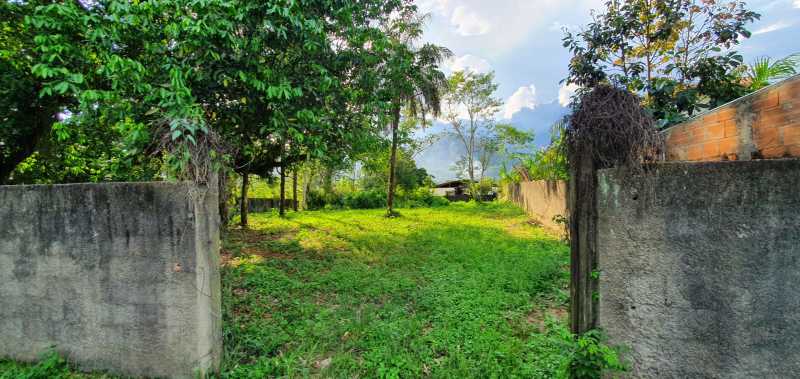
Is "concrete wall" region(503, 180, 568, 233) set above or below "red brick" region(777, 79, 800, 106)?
below

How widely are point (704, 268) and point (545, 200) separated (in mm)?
8097

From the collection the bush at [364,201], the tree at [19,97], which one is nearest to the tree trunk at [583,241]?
the tree at [19,97]

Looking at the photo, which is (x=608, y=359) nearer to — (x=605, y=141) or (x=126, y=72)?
(x=605, y=141)

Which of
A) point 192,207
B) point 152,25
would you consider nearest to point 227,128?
point 152,25

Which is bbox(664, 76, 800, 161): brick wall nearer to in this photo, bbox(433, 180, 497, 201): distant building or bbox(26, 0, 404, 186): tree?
bbox(26, 0, 404, 186): tree

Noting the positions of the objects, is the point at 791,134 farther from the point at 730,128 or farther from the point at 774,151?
the point at 730,128

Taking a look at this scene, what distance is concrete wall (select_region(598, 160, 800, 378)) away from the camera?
199 centimetres

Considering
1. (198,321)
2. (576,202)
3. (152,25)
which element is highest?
(152,25)

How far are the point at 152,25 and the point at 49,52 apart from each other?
87 cm

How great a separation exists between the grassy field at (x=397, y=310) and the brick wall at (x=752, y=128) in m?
1.84

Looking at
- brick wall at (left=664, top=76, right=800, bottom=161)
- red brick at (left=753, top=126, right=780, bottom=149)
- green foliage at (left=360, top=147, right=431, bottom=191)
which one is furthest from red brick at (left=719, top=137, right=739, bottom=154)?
green foliage at (left=360, top=147, right=431, bottom=191)

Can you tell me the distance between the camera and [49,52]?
2766mm

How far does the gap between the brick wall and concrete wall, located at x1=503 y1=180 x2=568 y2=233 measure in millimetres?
3280

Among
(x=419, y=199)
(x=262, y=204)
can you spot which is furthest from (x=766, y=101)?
(x=262, y=204)
